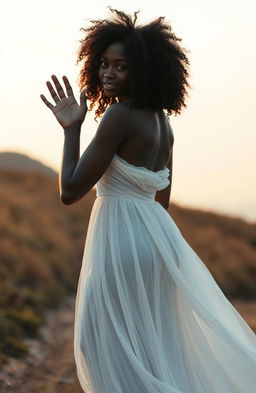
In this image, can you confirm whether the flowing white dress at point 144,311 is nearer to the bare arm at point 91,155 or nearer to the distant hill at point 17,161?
the bare arm at point 91,155

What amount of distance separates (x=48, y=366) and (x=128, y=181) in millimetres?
4349

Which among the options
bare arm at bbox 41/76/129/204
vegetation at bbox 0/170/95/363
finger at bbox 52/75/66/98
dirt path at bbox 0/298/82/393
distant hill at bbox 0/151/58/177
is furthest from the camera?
distant hill at bbox 0/151/58/177

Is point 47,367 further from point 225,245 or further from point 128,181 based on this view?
point 225,245

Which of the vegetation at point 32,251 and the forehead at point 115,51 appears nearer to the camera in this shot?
the forehead at point 115,51

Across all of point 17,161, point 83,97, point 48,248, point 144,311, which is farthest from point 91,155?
point 17,161

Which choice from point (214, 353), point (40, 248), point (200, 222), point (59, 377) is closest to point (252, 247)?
point (200, 222)

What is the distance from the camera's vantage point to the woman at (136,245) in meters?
3.55

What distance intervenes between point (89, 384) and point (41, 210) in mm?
13165

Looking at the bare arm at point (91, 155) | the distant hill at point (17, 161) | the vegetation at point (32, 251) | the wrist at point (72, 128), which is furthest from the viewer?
the distant hill at point (17, 161)

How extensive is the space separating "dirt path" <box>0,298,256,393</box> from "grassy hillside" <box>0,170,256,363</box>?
17cm

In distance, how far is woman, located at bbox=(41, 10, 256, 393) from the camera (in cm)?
355

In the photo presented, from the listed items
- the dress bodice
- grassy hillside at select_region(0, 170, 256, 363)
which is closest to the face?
the dress bodice

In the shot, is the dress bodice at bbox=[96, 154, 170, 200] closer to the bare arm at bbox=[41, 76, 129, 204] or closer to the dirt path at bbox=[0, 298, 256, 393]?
the bare arm at bbox=[41, 76, 129, 204]

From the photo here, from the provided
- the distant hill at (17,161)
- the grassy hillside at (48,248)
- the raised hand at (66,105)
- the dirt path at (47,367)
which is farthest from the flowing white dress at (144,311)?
the distant hill at (17,161)
